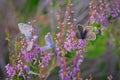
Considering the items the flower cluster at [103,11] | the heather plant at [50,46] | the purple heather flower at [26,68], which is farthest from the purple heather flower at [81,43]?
the purple heather flower at [26,68]

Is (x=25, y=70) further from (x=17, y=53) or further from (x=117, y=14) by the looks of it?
(x=117, y=14)

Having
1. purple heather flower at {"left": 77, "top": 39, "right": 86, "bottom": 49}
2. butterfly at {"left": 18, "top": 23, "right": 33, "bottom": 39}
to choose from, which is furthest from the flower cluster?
butterfly at {"left": 18, "top": 23, "right": 33, "bottom": 39}

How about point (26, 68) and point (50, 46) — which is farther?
point (50, 46)

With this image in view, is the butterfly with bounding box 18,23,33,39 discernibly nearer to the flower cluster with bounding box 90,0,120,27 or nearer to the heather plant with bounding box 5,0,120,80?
the heather plant with bounding box 5,0,120,80

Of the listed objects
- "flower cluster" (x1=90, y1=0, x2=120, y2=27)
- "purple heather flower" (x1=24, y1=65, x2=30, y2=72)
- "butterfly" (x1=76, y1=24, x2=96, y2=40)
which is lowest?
"purple heather flower" (x1=24, y1=65, x2=30, y2=72)

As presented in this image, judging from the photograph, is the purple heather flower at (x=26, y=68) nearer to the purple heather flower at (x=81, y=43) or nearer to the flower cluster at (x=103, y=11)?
the purple heather flower at (x=81, y=43)

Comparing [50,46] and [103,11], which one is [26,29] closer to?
[50,46]

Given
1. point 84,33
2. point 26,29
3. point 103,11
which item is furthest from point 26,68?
point 103,11

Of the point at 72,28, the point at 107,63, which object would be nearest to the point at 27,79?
the point at 72,28
